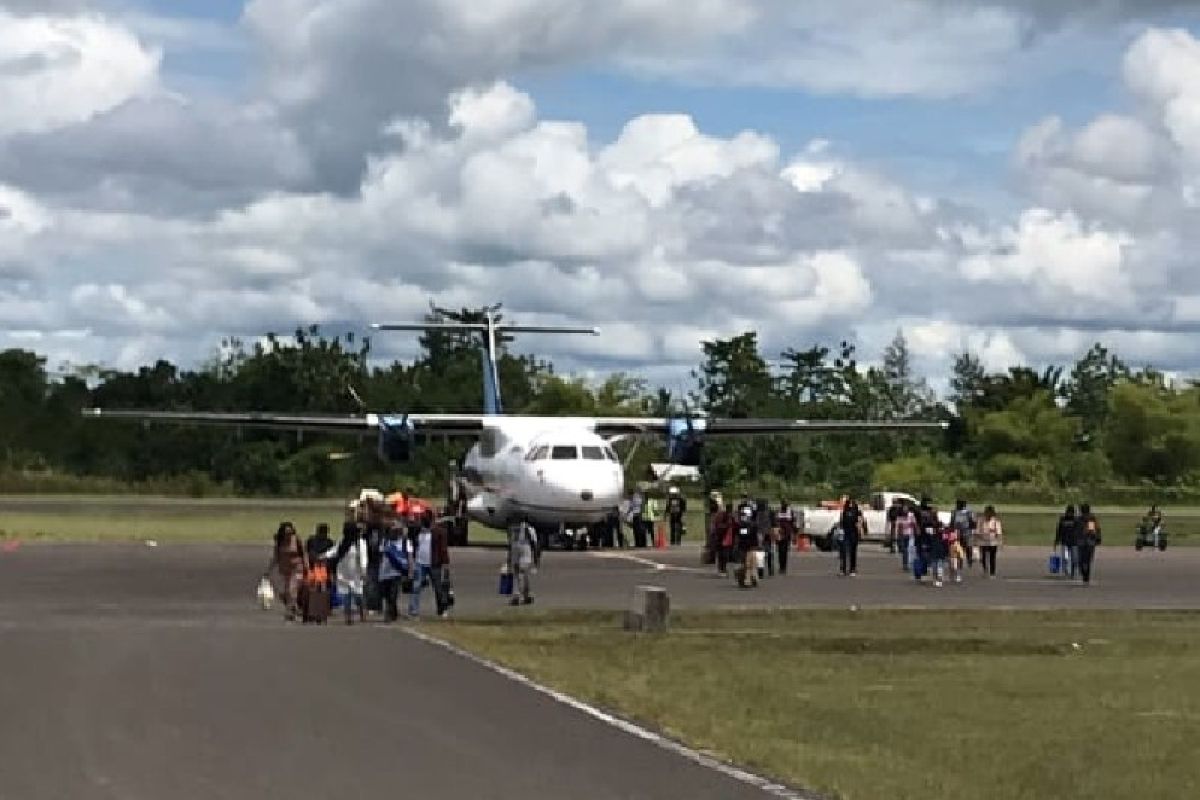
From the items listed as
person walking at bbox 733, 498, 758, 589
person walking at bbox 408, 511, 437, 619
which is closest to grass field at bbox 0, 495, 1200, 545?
person walking at bbox 733, 498, 758, 589

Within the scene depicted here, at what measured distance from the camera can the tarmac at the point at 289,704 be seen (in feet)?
41.8

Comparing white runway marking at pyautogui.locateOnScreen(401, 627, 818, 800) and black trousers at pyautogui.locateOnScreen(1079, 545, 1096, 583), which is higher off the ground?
black trousers at pyautogui.locateOnScreen(1079, 545, 1096, 583)

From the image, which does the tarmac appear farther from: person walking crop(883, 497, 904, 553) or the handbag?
person walking crop(883, 497, 904, 553)

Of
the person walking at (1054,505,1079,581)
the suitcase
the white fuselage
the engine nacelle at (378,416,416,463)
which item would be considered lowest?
the suitcase

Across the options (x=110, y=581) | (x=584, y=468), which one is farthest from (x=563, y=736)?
(x=584, y=468)

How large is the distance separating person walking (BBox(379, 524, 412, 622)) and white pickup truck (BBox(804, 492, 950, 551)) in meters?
28.2

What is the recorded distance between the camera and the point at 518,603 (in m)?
31.8

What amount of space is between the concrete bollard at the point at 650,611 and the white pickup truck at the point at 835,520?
30.0 m

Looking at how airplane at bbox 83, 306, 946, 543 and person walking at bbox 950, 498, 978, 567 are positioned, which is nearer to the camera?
person walking at bbox 950, 498, 978, 567

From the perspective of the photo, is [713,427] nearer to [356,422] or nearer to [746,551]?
[356,422]

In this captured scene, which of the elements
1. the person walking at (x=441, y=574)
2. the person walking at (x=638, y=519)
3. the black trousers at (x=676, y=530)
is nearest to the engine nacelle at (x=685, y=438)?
the black trousers at (x=676, y=530)

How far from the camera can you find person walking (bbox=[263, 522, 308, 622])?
29109mm

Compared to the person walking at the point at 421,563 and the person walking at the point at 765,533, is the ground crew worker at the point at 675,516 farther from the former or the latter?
the person walking at the point at 421,563

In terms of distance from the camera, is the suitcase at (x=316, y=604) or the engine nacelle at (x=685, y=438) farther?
Result: the engine nacelle at (x=685, y=438)
